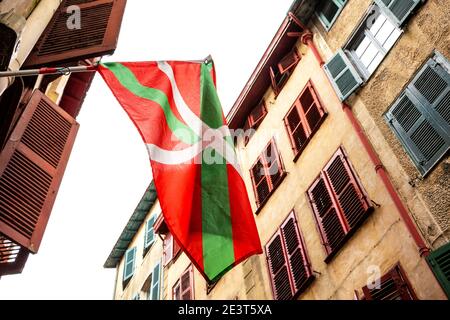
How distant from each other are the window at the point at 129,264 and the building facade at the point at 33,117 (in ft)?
41.9

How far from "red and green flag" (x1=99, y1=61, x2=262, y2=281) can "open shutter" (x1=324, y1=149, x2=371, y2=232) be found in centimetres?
317

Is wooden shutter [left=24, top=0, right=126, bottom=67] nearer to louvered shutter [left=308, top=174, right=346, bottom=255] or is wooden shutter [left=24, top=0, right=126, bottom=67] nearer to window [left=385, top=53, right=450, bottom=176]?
louvered shutter [left=308, top=174, right=346, bottom=255]

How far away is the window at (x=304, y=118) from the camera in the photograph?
9.89 m

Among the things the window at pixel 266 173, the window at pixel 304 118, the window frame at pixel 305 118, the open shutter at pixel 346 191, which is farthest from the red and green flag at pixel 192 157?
the window at pixel 266 173

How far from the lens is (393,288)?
20.2 feet

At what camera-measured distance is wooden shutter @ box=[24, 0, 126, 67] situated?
6.75m

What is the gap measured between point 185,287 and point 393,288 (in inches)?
318

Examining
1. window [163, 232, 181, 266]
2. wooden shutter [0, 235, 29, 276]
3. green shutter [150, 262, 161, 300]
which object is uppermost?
window [163, 232, 181, 266]

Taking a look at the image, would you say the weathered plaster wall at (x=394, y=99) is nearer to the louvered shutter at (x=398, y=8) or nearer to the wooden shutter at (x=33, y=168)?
the louvered shutter at (x=398, y=8)

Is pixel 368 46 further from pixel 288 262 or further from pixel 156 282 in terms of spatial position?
pixel 156 282

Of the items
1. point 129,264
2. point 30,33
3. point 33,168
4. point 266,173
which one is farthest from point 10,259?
point 129,264

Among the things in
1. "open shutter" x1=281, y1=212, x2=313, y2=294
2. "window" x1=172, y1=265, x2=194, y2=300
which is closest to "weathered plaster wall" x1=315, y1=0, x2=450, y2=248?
"open shutter" x1=281, y1=212, x2=313, y2=294

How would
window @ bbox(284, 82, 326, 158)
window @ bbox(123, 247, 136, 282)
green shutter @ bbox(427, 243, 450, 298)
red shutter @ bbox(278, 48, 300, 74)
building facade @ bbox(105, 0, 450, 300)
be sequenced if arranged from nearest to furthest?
green shutter @ bbox(427, 243, 450, 298)
building facade @ bbox(105, 0, 450, 300)
window @ bbox(284, 82, 326, 158)
red shutter @ bbox(278, 48, 300, 74)
window @ bbox(123, 247, 136, 282)
